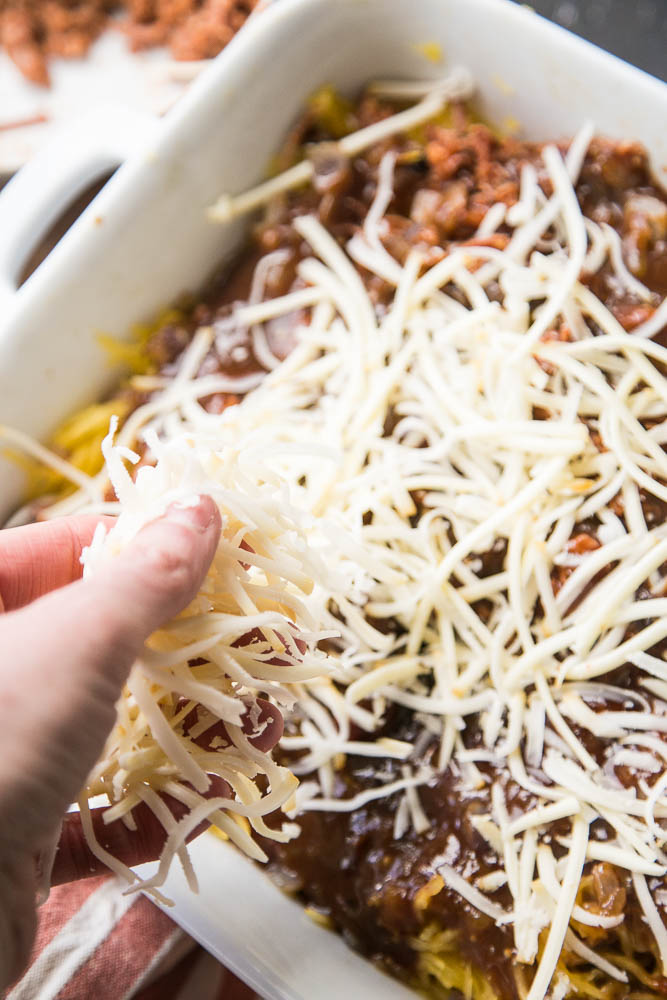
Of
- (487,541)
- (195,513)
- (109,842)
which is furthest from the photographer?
(487,541)

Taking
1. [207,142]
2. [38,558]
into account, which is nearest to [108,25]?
[207,142]

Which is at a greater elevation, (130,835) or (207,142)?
(207,142)

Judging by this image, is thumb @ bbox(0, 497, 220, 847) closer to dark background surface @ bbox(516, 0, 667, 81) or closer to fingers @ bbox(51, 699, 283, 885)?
fingers @ bbox(51, 699, 283, 885)

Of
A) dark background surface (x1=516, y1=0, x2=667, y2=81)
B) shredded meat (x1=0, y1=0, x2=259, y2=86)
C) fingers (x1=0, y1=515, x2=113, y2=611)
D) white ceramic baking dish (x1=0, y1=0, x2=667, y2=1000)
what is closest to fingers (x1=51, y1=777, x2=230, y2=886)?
fingers (x1=0, y1=515, x2=113, y2=611)

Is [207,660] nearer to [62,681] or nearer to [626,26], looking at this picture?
[62,681]

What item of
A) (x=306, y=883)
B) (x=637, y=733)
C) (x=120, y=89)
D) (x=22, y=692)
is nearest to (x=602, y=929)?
(x=637, y=733)

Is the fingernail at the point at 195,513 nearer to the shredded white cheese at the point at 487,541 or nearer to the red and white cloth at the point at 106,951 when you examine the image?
the shredded white cheese at the point at 487,541
